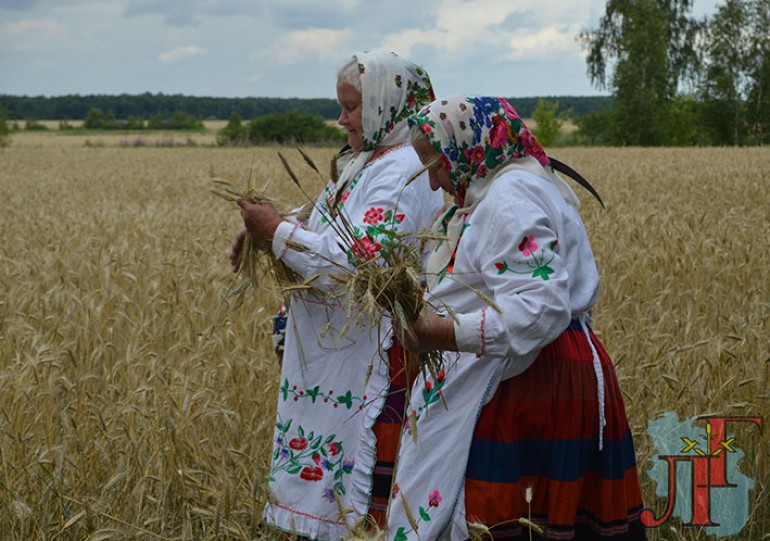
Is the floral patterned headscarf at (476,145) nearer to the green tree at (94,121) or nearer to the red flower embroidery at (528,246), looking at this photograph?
the red flower embroidery at (528,246)

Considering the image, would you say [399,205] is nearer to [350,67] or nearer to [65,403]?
[350,67]

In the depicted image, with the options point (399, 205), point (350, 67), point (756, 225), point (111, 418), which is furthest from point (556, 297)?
Answer: point (756, 225)

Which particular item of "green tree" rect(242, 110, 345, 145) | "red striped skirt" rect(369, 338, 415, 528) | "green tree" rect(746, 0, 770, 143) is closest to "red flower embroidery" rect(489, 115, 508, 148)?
"red striped skirt" rect(369, 338, 415, 528)

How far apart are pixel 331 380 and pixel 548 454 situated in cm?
91

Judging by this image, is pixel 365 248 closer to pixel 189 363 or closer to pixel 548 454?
pixel 548 454

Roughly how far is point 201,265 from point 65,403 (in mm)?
2792

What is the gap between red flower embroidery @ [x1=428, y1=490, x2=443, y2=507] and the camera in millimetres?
2254

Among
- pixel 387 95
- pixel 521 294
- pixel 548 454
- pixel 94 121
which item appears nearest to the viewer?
pixel 521 294

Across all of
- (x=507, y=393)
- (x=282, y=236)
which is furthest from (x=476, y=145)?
(x=282, y=236)

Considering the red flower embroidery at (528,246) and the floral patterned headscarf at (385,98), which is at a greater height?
the floral patterned headscarf at (385,98)

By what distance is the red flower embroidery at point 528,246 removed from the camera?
2.12 metres

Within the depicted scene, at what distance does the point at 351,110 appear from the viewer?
299 cm

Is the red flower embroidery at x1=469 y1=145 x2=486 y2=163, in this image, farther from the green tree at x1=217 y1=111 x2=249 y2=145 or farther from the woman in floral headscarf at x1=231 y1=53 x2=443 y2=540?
the green tree at x1=217 y1=111 x2=249 y2=145

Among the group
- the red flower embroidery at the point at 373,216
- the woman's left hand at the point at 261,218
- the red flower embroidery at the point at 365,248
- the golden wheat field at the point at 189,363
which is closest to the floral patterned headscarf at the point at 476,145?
the red flower embroidery at the point at 365,248
